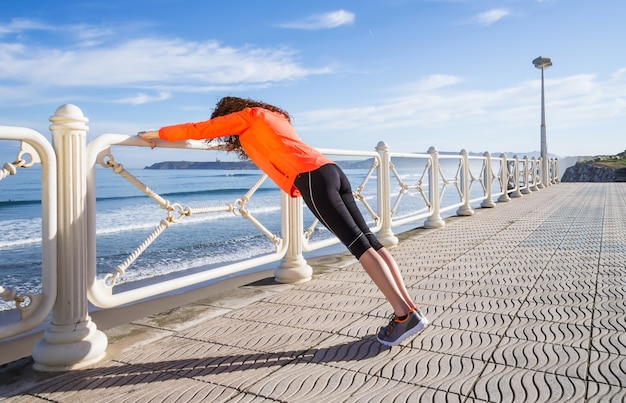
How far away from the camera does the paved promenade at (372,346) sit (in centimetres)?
216

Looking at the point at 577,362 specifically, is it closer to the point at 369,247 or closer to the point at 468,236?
the point at 369,247

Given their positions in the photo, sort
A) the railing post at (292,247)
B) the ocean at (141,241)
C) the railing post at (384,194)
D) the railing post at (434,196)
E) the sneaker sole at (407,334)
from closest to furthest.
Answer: the sneaker sole at (407,334)
the railing post at (292,247)
the railing post at (384,194)
the ocean at (141,241)
the railing post at (434,196)

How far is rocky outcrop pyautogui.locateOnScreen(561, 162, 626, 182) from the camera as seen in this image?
3465 centimetres

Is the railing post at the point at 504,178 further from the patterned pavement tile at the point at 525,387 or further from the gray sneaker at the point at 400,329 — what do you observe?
the patterned pavement tile at the point at 525,387

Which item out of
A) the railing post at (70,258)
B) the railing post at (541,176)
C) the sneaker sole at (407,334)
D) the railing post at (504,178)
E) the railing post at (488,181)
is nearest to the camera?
the railing post at (70,258)

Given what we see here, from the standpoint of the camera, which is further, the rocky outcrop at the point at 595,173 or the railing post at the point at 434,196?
the rocky outcrop at the point at 595,173

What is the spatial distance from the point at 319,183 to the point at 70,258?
1357mm

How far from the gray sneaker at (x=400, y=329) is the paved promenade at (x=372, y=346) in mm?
54

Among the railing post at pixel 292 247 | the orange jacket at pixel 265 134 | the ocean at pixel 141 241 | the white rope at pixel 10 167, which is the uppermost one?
the orange jacket at pixel 265 134

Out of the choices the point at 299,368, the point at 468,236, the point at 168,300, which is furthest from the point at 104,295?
the point at 468,236

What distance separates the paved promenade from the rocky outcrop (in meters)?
35.3

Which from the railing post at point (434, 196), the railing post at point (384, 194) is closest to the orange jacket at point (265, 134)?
the railing post at point (384, 194)

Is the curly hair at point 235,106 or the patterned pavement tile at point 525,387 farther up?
the curly hair at point 235,106

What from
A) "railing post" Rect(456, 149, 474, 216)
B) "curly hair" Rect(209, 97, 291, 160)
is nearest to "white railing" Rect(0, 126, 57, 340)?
"curly hair" Rect(209, 97, 291, 160)
